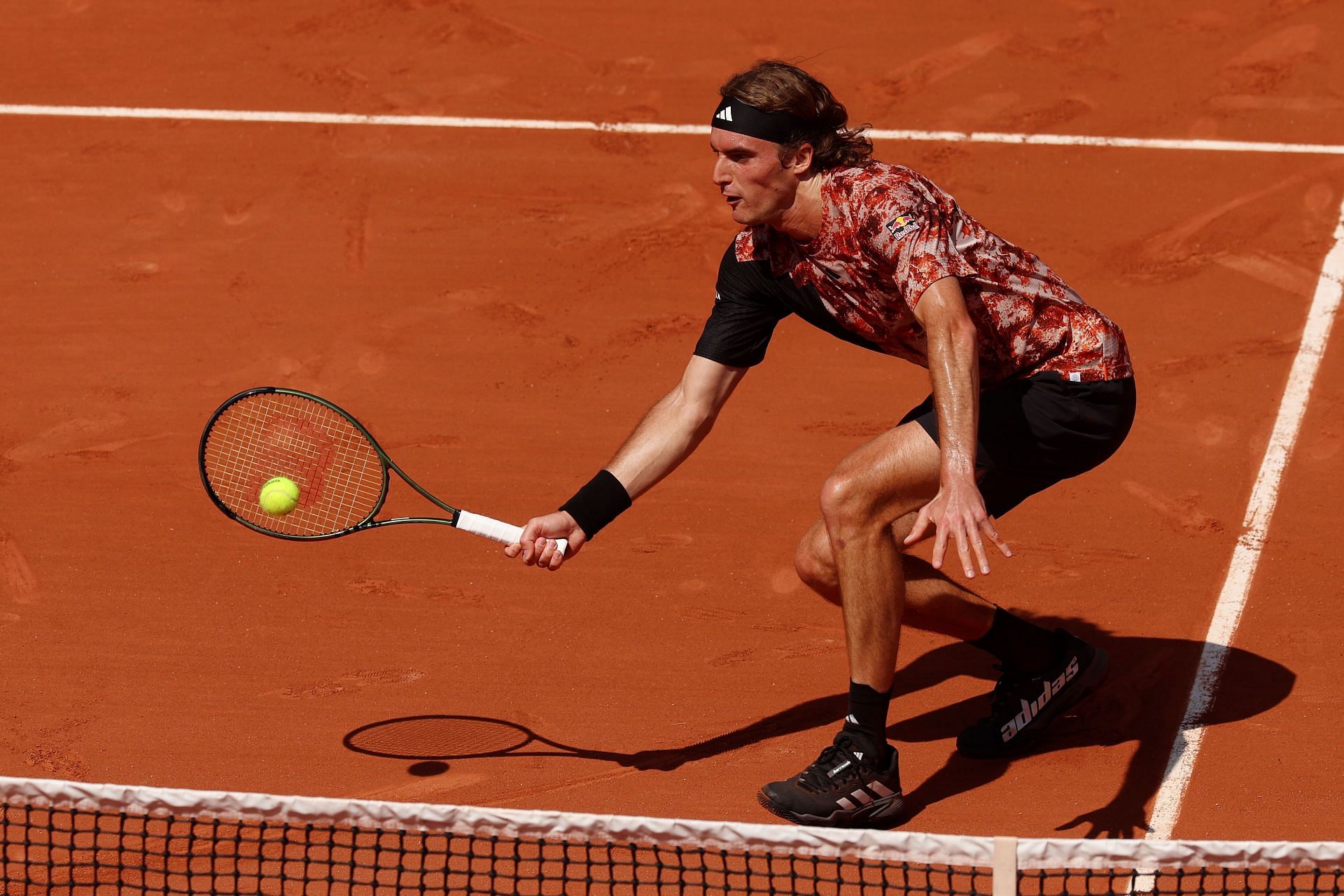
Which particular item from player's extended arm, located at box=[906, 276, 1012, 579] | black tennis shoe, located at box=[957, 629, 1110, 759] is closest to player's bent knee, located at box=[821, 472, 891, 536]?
player's extended arm, located at box=[906, 276, 1012, 579]

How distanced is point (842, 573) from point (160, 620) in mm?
2754

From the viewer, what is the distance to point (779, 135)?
15.3ft

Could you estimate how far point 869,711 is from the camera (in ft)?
15.8

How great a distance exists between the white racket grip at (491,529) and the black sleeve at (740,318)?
31.8 inches

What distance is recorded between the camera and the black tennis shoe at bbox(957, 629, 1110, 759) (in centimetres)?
528

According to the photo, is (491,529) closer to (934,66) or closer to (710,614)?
(710,614)

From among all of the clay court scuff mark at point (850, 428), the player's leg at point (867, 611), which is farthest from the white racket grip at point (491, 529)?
the clay court scuff mark at point (850, 428)

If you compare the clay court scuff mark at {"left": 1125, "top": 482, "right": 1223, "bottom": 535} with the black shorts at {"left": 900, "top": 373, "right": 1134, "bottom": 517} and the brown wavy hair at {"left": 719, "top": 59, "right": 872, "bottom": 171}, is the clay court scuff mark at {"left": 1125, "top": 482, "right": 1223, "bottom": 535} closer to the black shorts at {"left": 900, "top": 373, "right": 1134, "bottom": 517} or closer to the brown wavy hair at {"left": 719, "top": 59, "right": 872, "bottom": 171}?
the black shorts at {"left": 900, "top": 373, "right": 1134, "bottom": 517}

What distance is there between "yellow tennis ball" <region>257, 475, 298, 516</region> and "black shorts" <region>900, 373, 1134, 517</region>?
2052mm

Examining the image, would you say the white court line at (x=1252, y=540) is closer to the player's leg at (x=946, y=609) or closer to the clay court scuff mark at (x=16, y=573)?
the player's leg at (x=946, y=609)

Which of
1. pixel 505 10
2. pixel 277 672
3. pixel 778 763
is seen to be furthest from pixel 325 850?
pixel 505 10

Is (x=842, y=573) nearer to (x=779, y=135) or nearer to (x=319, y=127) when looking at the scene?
(x=779, y=135)

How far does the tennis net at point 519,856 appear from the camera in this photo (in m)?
3.68

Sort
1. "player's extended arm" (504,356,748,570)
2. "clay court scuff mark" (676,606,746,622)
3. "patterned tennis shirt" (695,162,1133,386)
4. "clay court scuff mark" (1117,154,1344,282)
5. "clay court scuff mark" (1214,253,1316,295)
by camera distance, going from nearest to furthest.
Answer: "patterned tennis shirt" (695,162,1133,386) → "player's extended arm" (504,356,748,570) → "clay court scuff mark" (676,606,746,622) → "clay court scuff mark" (1214,253,1316,295) → "clay court scuff mark" (1117,154,1344,282)
